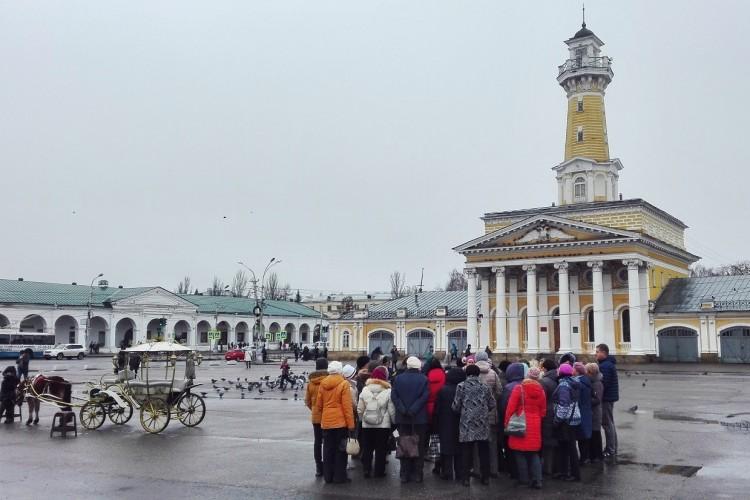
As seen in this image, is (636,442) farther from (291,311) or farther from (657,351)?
(291,311)

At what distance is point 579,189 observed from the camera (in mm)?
55906

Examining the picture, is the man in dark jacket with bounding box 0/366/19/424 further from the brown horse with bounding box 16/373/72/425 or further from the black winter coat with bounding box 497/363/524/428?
the black winter coat with bounding box 497/363/524/428

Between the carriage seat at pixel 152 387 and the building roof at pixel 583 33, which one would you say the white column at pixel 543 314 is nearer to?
the building roof at pixel 583 33

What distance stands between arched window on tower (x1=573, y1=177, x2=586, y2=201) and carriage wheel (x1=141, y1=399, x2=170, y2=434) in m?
45.4

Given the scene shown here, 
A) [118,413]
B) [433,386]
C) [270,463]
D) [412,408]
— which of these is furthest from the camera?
[118,413]

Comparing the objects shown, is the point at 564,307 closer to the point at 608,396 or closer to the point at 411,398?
the point at 608,396

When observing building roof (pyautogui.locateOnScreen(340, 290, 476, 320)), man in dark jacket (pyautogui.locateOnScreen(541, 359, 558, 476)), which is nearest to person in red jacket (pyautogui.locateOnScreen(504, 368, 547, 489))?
man in dark jacket (pyautogui.locateOnScreen(541, 359, 558, 476))

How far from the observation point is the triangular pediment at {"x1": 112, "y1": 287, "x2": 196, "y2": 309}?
77.5 meters

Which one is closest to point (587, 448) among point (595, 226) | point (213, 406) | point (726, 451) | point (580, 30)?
point (726, 451)

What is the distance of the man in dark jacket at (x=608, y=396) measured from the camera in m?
11.9

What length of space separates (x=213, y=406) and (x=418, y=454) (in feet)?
41.0

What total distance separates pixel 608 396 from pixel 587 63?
1936 inches

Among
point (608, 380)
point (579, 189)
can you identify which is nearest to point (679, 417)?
point (608, 380)

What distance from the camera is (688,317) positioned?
161 ft
